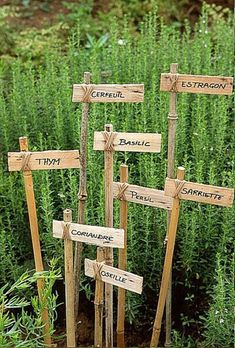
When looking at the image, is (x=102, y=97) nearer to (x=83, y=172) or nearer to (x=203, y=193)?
(x=83, y=172)

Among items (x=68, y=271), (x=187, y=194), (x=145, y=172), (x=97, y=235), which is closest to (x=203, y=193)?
(x=187, y=194)

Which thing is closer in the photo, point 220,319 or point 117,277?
point 117,277

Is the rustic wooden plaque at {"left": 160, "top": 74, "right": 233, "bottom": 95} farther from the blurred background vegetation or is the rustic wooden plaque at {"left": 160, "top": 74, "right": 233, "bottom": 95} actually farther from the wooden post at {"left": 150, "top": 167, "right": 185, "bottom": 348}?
the blurred background vegetation

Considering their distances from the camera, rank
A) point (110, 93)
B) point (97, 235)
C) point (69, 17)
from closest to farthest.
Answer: point (97, 235), point (110, 93), point (69, 17)

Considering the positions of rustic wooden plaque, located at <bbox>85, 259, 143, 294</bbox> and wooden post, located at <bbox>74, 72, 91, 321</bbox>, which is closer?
rustic wooden plaque, located at <bbox>85, 259, 143, 294</bbox>

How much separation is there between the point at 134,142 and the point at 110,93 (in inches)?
6.8

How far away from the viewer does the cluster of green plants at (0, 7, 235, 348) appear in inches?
86.4

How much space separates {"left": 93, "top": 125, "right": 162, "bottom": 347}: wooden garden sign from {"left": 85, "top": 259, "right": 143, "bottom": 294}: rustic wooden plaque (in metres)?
0.06

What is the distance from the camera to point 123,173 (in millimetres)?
1898

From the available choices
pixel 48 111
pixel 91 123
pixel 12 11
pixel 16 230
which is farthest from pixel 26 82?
pixel 12 11

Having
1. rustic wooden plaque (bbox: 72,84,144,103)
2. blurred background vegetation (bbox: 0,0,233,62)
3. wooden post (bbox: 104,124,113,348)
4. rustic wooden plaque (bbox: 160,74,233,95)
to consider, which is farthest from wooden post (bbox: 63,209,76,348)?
blurred background vegetation (bbox: 0,0,233,62)

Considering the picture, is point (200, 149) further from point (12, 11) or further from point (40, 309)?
point (12, 11)

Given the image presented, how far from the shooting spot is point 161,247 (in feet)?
7.27

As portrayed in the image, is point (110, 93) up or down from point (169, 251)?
up
